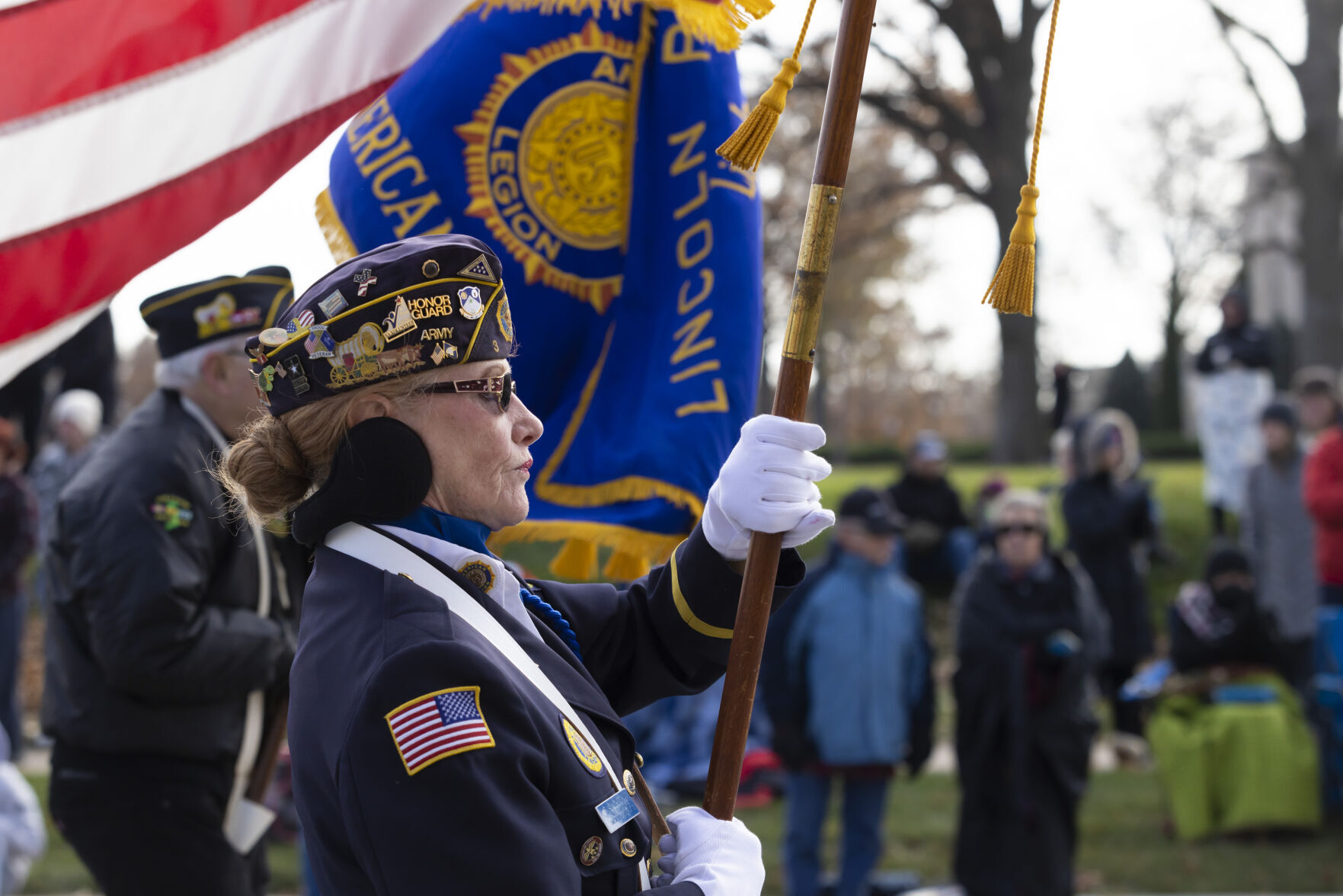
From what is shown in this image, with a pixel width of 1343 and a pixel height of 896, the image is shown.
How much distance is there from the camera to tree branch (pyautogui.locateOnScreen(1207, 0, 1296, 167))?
15.4 meters

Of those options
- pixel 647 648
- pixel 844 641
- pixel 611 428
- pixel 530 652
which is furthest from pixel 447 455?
pixel 844 641

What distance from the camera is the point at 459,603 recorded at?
72.6 inches

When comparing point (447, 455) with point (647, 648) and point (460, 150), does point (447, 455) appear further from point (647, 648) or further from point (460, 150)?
point (460, 150)

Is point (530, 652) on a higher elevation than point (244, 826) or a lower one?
higher

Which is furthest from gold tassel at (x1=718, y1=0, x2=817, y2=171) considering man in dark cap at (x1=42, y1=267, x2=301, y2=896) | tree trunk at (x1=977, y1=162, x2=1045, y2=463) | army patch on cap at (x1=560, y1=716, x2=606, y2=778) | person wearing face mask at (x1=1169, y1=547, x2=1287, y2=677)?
tree trunk at (x1=977, y1=162, x2=1045, y2=463)

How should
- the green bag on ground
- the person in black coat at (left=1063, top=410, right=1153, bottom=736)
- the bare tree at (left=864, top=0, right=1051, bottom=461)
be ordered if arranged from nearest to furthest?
the green bag on ground
the person in black coat at (left=1063, top=410, right=1153, bottom=736)
the bare tree at (left=864, top=0, right=1051, bottom=461)

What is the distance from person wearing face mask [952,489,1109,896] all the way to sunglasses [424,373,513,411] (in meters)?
4.37

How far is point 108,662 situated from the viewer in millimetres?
3342

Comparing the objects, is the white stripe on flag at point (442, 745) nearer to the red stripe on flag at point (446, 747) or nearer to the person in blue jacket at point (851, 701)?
the red stripe on flag at point (446, 747)

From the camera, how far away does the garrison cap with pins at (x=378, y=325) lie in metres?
1.87

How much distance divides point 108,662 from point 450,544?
1.78 m

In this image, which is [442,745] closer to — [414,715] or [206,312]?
[414,715]

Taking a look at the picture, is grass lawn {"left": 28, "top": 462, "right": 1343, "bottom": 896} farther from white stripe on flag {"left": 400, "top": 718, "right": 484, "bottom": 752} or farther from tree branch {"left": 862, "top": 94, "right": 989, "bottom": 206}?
tree branch {"left": 862, "top": 94, "right": 989, "bottom": 206}

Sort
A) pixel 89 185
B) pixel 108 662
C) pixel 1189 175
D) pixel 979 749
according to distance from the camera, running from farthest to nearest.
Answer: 1. pixel 1189 175
2. pixel 979 749
3. pixel 108 662
4. pixel 89 185
